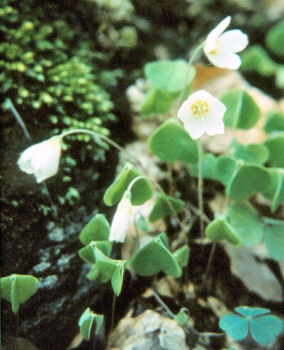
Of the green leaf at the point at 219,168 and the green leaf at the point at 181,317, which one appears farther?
the green leaf at the point at 219,168

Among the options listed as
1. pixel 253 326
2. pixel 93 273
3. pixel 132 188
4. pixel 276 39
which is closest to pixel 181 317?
pixel 253 326

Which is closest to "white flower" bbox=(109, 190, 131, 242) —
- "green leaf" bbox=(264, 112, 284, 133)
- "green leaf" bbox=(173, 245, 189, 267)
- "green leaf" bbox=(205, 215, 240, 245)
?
"green leaf" bbox=(173, 245, 189, 267)

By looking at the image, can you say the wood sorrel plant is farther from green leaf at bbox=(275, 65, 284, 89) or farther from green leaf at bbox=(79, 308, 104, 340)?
green leaf at bbox=(275, 65, 284, 89)

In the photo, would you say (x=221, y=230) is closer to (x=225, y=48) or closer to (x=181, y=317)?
(x=181, y=317)

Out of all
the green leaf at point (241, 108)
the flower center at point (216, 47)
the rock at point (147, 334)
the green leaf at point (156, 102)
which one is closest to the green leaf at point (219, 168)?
the green leaf at point (241, 108)

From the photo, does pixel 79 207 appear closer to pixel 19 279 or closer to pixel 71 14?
pixel 19 279

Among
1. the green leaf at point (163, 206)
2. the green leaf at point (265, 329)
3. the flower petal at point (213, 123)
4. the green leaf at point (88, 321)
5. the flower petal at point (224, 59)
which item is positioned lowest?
the green leaf at point (265, 329)

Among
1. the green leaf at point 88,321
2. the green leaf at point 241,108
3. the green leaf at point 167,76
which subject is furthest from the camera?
the green leaf at point 167,76

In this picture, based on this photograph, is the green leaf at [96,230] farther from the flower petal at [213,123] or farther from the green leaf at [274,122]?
the green leaf at [274,122]
